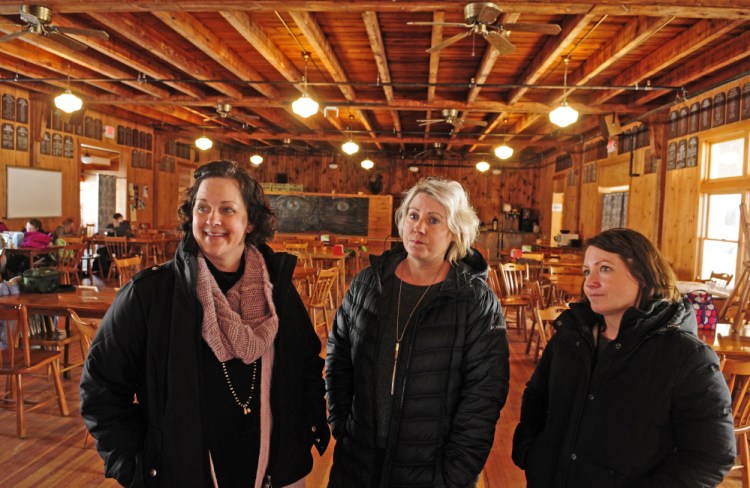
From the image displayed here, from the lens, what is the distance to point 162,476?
143cm

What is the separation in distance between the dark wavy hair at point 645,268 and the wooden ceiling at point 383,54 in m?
3.16

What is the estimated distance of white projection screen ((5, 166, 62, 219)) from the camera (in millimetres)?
9031

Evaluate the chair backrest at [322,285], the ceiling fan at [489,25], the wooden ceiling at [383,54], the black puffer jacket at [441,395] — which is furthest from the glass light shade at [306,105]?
the black puffer jacket at [441,395]

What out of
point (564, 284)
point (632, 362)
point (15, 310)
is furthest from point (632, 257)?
point (564, 284)

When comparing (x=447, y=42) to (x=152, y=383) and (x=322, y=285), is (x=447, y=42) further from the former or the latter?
(x=152, y=383)

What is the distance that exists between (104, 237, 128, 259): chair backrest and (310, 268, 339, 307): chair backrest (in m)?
4.71

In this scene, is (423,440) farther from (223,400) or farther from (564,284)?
(564,284)

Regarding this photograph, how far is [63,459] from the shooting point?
127 inches

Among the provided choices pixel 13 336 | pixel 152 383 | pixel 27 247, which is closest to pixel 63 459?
pixel 13 336

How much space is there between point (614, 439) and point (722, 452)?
0.26m

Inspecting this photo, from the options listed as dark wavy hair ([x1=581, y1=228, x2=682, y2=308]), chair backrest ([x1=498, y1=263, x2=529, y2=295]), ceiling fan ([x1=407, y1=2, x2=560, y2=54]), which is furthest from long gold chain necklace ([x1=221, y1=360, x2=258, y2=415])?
chair backrest ([x1=498, y1=263, x2=529, y2=295])

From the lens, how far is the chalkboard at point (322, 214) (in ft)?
47.9

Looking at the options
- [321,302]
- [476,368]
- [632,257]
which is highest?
[632,257]

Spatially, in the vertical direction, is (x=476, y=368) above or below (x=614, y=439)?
above
